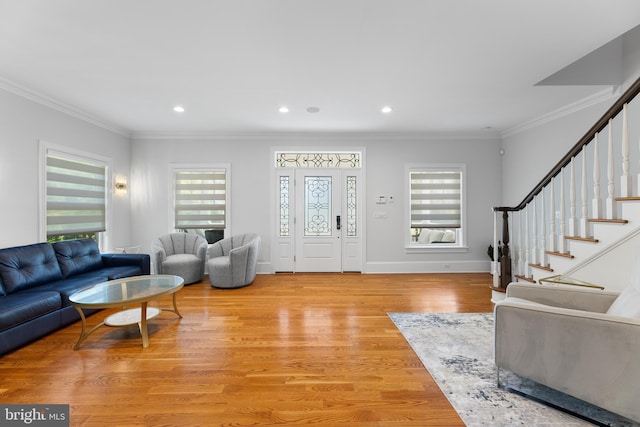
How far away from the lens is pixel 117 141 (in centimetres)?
516

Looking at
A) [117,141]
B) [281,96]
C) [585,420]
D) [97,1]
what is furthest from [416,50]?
[117,141]

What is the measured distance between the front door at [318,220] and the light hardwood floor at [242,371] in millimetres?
1915

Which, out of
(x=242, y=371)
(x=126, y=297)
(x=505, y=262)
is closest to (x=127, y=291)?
(x=126, y=297)

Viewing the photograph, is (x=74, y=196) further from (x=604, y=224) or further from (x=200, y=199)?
(x=604, y=224)

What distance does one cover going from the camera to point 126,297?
2.71 metres

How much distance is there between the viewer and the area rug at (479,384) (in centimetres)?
172

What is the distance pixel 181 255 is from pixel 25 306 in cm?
248

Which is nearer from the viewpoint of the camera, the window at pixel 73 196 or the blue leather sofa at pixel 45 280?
the blue leather sofa at pixel 45 280

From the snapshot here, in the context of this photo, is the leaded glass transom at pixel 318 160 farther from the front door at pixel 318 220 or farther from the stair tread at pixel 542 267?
the stair tread at pixel 542 267

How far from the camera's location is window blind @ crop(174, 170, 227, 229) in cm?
557

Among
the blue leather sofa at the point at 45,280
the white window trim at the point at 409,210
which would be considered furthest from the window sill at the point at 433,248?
the blue leather sofa at the point at 45,280

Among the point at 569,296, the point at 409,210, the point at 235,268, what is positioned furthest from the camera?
the point at 409,210

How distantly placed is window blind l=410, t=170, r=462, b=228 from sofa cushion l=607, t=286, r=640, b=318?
378cm

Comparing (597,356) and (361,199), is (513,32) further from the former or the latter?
(361,199)
